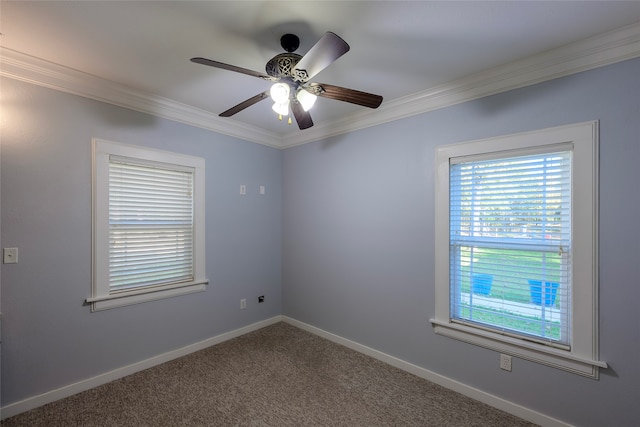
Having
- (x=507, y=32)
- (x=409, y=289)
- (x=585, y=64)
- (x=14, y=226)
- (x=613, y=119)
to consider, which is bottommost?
(x=409, y=289)

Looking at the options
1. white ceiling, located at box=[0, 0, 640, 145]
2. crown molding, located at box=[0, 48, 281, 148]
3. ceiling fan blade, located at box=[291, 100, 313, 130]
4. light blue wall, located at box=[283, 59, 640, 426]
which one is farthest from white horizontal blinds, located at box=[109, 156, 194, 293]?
ceiling fan blade, located at box=[291, 100, 313, 130]

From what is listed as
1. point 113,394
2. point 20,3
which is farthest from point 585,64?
point 113,394

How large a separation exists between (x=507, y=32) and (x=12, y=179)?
136 inches

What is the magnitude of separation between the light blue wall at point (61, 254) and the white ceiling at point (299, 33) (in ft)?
1.30

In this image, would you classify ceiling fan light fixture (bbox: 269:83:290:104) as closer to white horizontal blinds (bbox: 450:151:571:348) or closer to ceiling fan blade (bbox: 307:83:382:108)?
ceiling fan blade (bbox: 307:83:382:108)

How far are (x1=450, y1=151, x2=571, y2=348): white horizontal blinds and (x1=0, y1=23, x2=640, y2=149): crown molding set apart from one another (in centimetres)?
58

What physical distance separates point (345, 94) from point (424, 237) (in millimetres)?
1485

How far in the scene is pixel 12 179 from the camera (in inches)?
78.8

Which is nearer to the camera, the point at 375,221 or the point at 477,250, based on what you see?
the point at 477,250

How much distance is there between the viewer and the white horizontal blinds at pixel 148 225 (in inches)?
98.1

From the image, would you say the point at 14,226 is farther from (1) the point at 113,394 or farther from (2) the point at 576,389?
(2) the point at 576,389

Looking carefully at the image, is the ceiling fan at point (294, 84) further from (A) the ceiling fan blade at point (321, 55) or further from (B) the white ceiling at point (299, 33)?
(B) the white ceiling at point (299, 33)

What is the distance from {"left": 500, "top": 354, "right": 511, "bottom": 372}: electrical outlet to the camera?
209 cm

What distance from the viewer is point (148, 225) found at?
269cm
